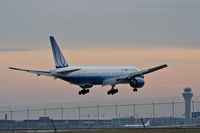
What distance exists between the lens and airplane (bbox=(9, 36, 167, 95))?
11321cm

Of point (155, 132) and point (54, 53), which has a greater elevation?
point (54, 53)

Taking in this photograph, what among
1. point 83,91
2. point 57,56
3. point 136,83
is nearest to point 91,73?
point 83,91

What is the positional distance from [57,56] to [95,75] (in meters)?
6.70

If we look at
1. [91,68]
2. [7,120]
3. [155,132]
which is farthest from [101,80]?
[155,132]

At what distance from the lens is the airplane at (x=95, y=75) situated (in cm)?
11321

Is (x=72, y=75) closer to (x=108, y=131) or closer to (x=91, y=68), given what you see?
(x=91, y=68)

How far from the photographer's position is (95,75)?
117188 mm

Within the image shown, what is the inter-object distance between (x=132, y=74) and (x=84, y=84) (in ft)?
25.4

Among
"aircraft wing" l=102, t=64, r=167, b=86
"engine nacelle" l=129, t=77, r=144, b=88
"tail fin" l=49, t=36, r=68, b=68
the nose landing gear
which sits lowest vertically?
the nose landing gear

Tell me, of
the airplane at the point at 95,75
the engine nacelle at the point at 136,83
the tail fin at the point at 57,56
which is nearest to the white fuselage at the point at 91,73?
the airplane at the point at 95,75

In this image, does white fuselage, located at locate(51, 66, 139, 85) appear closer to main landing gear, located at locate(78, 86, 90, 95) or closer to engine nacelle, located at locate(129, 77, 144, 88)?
main landing gear, located at locate(78, 86, 90, 95)

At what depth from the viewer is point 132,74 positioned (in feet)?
384

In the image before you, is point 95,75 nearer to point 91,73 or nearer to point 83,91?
point 91,73

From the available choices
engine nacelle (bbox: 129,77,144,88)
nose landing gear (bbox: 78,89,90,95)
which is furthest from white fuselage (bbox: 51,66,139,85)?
engine nacelle (bbox: 129,77,144,88)
